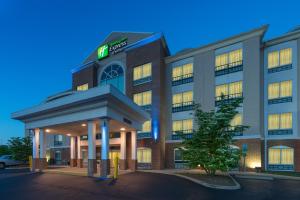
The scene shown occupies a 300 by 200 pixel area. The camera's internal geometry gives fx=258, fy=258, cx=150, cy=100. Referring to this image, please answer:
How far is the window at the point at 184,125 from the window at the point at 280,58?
10.6m

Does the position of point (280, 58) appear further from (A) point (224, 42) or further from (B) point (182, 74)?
(B) point (182, 74)

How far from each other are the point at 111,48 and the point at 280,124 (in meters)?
23.4

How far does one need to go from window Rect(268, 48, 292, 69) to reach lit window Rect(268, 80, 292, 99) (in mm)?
1999

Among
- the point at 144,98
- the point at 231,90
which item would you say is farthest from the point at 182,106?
the point at 231,90

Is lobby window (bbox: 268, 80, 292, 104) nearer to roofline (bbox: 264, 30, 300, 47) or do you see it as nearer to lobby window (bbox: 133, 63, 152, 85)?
roofline (bbox: 264, 30, 300, 47)

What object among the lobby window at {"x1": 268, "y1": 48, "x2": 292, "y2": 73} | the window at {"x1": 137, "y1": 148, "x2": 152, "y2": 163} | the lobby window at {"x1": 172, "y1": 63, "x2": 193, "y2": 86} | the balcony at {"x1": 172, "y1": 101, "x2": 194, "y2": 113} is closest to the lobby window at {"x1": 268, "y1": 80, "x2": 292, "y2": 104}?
the lobby window at {"x1": 268, "y1": 48, "x2": 292, "y2": 73}

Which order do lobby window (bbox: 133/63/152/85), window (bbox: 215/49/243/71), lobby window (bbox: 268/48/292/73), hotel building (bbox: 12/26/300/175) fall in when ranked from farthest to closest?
lobby window (bbox: 133/63/152/85) < window (bbox: 215/49/243/71) < lobby window (bbox: 268/48/292/73) < hotel building (bbox: 12/26/300/175)

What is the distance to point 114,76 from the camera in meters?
36.2

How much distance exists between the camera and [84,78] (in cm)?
3919

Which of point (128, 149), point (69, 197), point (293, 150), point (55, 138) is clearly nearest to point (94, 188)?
point (69, 197)

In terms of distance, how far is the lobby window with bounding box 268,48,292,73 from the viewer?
26312 millimetres

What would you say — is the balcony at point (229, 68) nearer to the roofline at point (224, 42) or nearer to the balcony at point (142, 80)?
the roofline at point (224, 42)

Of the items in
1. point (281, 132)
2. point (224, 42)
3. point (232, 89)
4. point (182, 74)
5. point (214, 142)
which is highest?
point (224, 42)

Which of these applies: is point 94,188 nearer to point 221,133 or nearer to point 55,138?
point 221,133
